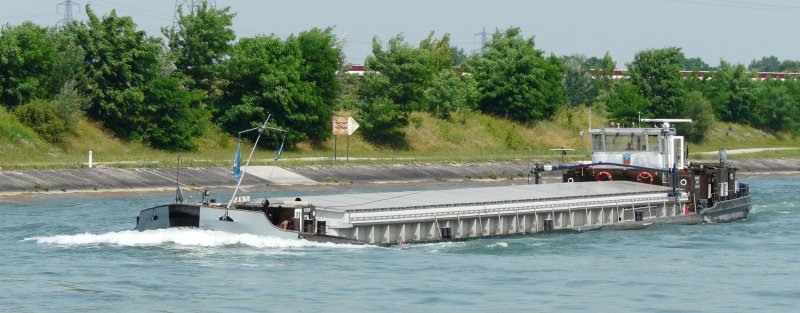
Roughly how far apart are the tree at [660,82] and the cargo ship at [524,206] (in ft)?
217

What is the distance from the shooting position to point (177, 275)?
32.9 metres

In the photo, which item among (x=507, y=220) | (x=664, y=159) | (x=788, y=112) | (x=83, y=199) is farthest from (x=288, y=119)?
(x=788, y=112)

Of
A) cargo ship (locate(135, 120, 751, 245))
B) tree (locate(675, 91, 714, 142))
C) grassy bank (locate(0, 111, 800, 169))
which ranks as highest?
tree (locate(675, 91, 714, 142))

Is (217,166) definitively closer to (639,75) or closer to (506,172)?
(506,172)

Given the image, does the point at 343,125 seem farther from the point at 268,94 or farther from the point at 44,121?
the point at 44,121

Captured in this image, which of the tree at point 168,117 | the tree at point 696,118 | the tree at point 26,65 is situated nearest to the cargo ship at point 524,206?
the tree at point 168,117

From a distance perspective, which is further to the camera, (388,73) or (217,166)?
(388,73)

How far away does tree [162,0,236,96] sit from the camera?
282 ft

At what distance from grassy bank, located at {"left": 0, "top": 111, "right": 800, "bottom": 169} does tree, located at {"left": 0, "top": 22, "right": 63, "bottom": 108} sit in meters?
2.91

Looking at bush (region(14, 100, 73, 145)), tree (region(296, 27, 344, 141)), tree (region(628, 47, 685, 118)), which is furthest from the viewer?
tree (region(628, 47, 685, 118))

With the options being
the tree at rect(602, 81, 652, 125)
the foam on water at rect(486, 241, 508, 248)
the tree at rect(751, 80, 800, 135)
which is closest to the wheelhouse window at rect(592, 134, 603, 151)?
the foam on water at rect(486, 241, 508, 248)

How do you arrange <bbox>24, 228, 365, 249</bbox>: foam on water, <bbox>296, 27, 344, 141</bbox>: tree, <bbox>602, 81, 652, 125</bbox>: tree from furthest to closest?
<bbox>602, 81, 652, 125</bbox>: tree
<bbox>296, 27, 344, 141</bbox>: tree
<bbox>24, 228, 365, 249</bbox>: foam on water

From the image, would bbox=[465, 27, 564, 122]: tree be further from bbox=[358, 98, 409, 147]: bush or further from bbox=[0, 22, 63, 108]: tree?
bbox=[0, 22, 63, 108]: tree

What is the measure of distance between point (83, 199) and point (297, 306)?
31366 mm
